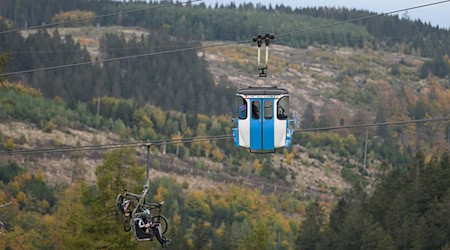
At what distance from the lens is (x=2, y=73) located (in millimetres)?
39688

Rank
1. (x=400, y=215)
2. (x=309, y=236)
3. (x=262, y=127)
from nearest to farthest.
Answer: (x=262, y=127), (x=400, y=215), (x=309, y=236)

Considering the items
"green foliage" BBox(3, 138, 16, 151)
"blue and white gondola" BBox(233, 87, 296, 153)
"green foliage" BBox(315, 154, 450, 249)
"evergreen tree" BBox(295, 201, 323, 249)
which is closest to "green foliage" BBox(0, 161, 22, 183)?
"green foliage" BBox(3, 138, 16, 151)

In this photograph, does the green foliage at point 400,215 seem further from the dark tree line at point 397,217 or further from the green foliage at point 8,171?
the green foliage at point 8,171

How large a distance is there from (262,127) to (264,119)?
24 centimetres

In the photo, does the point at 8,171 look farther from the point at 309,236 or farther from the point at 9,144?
the point at 309,236

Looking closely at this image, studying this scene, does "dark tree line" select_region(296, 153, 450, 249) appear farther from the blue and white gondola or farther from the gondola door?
the gondola door

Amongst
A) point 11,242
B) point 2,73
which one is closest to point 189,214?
point 11,242

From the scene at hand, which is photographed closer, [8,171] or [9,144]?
[8,171]

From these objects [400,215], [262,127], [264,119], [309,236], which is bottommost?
[309,236]

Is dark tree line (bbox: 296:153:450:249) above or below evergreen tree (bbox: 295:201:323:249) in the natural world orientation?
above

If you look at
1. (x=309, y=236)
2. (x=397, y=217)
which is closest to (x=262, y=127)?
(x=397, y=217)

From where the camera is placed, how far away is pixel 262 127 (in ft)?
107

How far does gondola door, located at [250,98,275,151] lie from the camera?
32.6 meters

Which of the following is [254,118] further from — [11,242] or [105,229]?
[11,242]
